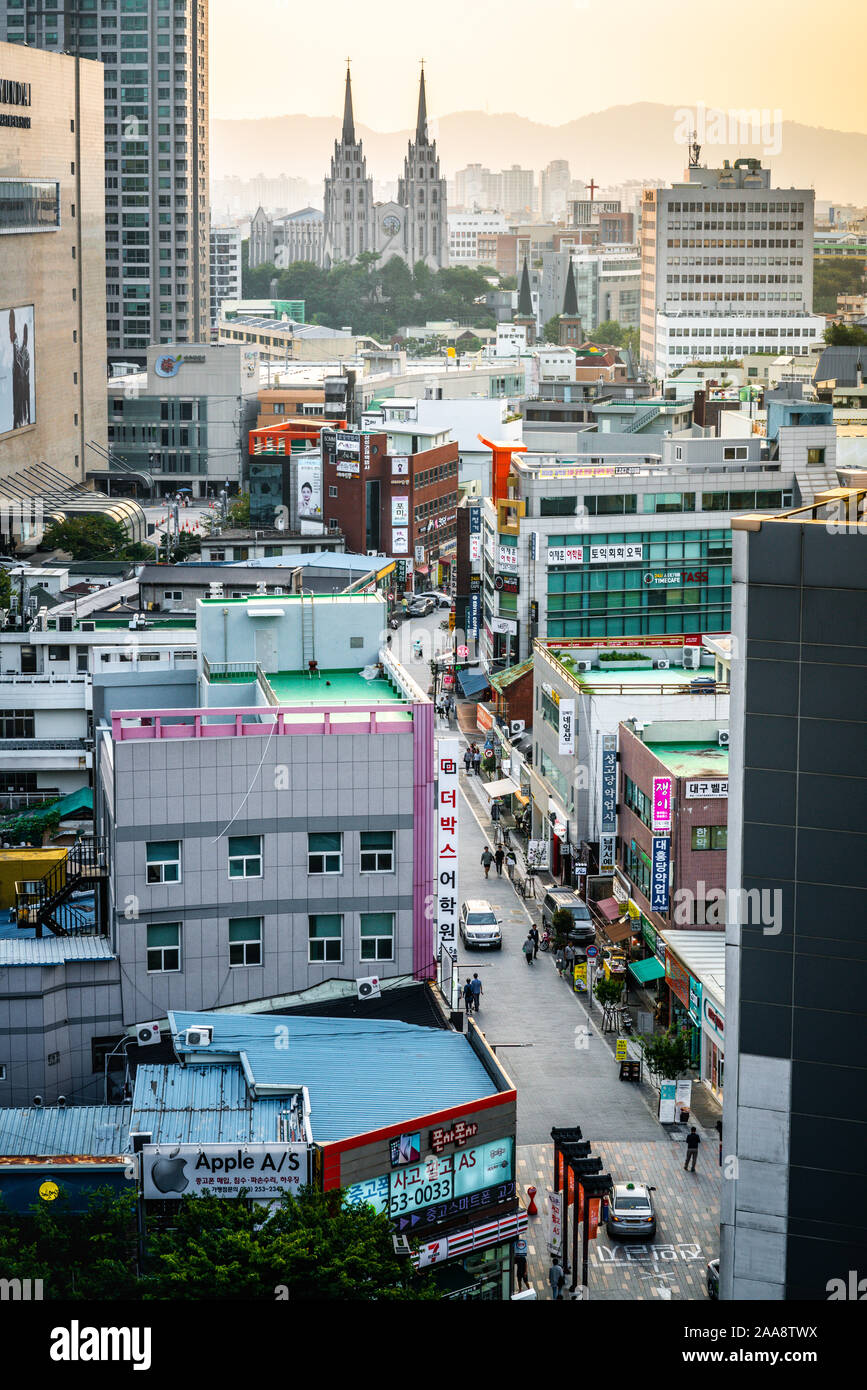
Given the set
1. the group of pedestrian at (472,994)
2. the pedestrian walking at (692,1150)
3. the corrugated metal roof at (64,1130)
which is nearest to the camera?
the corrugated metal roof at (64,1130)

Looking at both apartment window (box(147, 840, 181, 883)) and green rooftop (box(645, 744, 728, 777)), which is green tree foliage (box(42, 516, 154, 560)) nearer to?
green rooftop (box(645, 744, 728, 777))

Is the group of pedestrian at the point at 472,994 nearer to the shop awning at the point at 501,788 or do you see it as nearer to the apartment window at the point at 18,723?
the shop awning at the point at 501,788

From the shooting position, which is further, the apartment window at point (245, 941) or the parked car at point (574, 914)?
the parked car at point (574, 914)

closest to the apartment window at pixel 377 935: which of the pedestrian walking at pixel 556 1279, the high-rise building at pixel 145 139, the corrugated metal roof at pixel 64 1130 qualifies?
the pedestrian walking at pixel 556 1279

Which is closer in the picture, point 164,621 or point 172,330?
point 164,621

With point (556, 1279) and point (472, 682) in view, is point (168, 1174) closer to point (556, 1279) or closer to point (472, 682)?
point (556, 1279)
